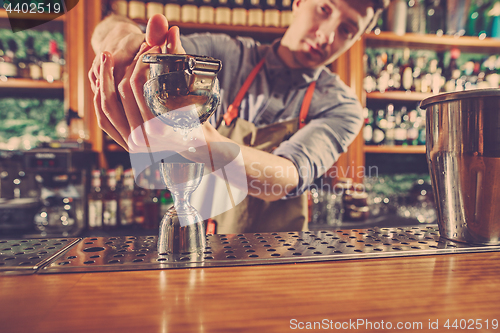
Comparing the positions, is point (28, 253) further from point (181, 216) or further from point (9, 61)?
point (9, 61)

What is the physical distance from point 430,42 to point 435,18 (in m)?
0.24

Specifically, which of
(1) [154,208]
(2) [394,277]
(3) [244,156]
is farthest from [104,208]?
(2) [394,277]

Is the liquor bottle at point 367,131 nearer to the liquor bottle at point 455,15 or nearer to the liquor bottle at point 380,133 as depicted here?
the liquor bottle at point 380,133

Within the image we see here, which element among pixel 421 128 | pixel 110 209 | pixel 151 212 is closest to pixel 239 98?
pixel 151 212

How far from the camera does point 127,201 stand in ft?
5.98

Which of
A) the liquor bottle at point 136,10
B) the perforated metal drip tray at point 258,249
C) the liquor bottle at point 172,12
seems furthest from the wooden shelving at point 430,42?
the perforated metal drip tray at point 258,249

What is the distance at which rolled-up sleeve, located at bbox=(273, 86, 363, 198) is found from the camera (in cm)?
115

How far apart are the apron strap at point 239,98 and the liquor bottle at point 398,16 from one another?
117 centimetres

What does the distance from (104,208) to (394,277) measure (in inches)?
67.8

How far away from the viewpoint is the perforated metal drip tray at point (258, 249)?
53cm

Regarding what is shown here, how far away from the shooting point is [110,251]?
1.98 ft

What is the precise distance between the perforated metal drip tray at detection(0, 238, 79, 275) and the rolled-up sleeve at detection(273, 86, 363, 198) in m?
0.77

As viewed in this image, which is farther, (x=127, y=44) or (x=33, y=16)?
(x=33, y=16)

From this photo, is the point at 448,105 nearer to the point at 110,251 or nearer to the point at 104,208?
the point at 110,251
